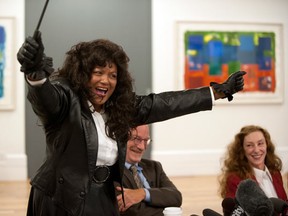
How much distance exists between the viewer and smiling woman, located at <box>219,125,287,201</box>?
9.67 feet

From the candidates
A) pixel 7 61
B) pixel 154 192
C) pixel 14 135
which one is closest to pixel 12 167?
pixel 14 135

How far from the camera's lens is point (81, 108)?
164cm

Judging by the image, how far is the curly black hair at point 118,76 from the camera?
164 centimetres

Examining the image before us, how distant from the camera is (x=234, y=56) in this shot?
671 centimetres

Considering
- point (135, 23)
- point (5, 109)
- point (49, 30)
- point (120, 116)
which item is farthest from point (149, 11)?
point (120, 116)

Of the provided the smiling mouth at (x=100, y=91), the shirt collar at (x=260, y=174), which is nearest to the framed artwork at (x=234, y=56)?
the shirt collar at (x=260, y=174)

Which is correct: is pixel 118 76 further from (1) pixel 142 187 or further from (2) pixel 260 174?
(2) pixel 260 174

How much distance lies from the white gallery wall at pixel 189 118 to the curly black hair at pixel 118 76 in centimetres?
471

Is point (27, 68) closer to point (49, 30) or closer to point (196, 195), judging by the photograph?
point (196, 195)

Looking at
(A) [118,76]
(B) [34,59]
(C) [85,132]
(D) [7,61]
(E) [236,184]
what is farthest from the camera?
(D) [7,61]

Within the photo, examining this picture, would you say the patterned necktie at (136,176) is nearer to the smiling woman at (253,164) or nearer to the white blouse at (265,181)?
the smiling woman at (253,164)

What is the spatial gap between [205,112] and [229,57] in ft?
2.58

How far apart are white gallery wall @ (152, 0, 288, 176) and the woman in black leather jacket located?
189 inches

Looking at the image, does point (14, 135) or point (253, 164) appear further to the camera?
point (14, 135)
